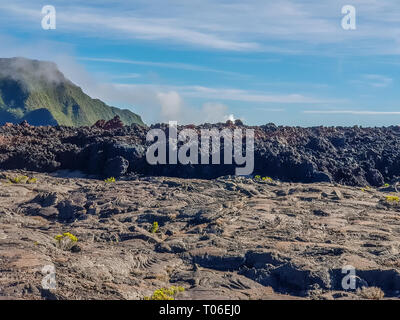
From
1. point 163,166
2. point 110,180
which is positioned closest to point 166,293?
point 110,180

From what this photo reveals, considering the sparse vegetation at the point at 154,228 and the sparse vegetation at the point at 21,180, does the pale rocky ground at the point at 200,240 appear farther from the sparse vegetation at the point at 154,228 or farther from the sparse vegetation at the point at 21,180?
the sparse vegetation at the point at 21,180

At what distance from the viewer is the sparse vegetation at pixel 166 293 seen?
14.3 metres

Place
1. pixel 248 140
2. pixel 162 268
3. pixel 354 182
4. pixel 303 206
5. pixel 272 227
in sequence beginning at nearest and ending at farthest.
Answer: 1. pixel 162 268
2. pixel 272 227
3. pixel 303 206
4. pixel 354 182
5. pixel 248 140

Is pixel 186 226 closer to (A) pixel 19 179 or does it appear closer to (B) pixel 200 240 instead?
(B) pixel 200 240

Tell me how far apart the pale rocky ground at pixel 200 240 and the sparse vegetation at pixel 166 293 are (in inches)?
12.4

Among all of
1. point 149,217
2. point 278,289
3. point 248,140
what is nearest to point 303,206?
point 149,217

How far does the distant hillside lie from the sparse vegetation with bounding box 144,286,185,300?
110 metres

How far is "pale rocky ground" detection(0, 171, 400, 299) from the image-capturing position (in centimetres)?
1527

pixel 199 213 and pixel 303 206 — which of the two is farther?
pixel 303 206

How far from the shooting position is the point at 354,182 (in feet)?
132

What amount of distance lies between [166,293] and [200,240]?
577 centimetres

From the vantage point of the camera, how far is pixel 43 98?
447ft

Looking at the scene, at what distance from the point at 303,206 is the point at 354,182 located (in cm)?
1521
